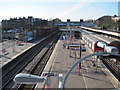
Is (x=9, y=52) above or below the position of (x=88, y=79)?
above

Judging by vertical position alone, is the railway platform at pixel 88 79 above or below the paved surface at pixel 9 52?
below

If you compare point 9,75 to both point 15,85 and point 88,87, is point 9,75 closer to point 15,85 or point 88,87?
point 15,85

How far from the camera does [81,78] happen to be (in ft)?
46.9

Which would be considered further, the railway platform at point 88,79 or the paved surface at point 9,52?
the paved surface at point 9,52

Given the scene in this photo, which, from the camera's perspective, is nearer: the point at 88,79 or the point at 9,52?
the point at 88,79

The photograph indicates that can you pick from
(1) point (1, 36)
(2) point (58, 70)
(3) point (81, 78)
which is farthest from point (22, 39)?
(3) point (81, 78)

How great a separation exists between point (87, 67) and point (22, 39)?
29.1m

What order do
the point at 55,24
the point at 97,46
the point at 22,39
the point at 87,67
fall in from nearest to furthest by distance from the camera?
the point at 87,67
the point at 97,46
the point at 22,39
the point at 55,24

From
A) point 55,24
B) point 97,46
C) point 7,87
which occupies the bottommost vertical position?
point 7,87

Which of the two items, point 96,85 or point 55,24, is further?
point 55,24

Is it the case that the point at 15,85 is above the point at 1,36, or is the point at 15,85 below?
below

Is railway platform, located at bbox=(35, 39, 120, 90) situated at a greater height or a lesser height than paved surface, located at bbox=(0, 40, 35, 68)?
lesser

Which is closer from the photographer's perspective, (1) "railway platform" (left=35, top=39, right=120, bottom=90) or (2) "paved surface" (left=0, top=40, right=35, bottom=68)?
(1) "railway platform" (left=35, top=39, right=120, bottom=90)

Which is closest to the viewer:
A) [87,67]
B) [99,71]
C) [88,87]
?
[88,87]
